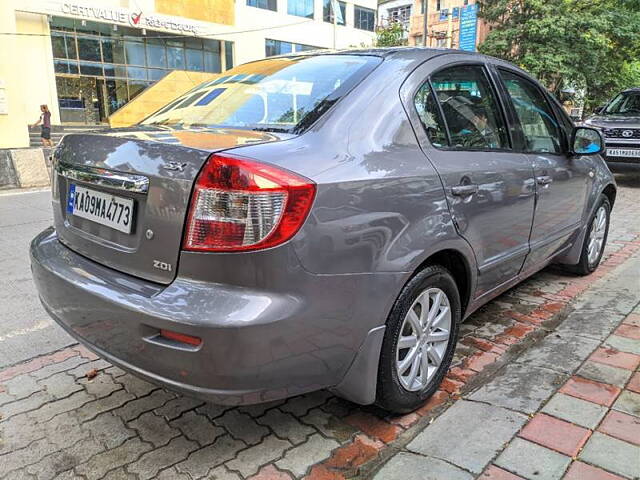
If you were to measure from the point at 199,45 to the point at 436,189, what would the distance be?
26.9 metres

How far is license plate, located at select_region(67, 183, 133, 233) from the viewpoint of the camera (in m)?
1.94

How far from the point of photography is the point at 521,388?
256 centimetres

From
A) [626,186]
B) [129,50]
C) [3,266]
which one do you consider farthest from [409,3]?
[3,266]

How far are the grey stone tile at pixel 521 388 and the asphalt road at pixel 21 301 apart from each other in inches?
98.0

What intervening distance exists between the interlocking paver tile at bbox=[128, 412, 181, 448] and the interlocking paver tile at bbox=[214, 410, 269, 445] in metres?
0.21

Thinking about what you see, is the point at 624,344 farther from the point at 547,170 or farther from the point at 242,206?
the point at 242,206

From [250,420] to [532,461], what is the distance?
1207 millimetres

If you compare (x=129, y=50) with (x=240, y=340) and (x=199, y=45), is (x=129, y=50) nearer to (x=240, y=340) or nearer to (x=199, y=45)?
(x=199, y=45)

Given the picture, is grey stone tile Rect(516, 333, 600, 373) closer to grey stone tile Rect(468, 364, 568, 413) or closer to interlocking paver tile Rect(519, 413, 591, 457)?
grey stone tile Rect(468, 364, 568, 413)

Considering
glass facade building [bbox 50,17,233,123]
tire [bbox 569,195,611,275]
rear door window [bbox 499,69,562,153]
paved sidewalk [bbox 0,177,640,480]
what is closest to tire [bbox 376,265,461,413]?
paved sidewalk [bbox 0,177,640,480]

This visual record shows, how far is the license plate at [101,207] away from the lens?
1941 millimetres

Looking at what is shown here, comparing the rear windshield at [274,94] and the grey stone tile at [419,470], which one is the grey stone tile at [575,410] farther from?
the rear windshield at [274,94]

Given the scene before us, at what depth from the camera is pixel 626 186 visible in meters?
10.3

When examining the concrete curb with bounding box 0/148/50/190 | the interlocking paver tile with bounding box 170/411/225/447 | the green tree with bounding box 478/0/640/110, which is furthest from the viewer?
the green tree with bounding box 478/0/640/110
